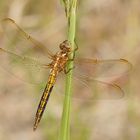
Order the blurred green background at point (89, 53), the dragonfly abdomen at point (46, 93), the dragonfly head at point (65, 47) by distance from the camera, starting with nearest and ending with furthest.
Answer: the dragonfly head at point (65, 47) → the dragonfly abdomen at point (46, 93) → the blurred green background at point (89, 53)

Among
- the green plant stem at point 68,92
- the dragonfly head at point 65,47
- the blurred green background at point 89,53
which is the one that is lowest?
the green plant stem at point 68,92

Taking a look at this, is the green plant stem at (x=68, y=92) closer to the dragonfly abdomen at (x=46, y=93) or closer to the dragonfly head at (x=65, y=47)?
the dragonfly head at (x=65, y=47)

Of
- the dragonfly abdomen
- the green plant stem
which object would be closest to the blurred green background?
the dragonfly abdomen

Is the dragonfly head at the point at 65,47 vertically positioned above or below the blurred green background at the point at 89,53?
below

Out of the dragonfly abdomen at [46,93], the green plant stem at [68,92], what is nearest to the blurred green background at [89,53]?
the dragonfly abdomen at [46,93]

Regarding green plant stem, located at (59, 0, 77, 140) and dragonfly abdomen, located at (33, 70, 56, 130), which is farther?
dragonfly abdomen, located at (33, 70, 56, 130)

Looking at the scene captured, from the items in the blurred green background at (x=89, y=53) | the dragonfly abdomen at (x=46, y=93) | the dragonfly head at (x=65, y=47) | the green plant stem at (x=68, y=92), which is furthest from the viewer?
the blurred green background at (x=89, y=53)

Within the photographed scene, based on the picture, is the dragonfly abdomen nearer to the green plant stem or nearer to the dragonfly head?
the dragonfly head

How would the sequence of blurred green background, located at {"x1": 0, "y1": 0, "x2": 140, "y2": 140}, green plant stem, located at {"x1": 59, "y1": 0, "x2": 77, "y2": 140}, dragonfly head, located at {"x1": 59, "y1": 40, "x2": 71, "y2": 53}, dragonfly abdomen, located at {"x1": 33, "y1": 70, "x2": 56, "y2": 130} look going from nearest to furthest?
green plant stem, located at {"x1": 59, "y1": 0, "x2": 77, "y2": 140} < dragonfly head, located at {"x1": 59, "y1": 40, "x2": 71, "y2": 53} < dragonfly abdomen, located at {"x1": 33, "y1": 70, "x2": 56, "y2": 130} < blurred green background, located at {"x1": 0, "y1": 0, "x2": 140, "y2": 140}

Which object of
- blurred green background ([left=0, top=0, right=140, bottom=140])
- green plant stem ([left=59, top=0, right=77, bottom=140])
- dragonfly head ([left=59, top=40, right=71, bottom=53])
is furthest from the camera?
blurred green background ([left=0, top=0, right=140, bottom=140])

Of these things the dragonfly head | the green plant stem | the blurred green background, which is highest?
the blurred green background
